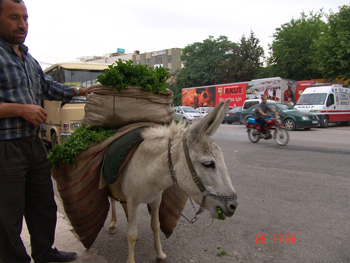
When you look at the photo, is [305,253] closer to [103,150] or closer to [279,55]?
[103,150]

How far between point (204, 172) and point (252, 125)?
950 cm

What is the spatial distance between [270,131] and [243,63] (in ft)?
93.9

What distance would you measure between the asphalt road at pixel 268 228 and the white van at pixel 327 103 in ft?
38.7

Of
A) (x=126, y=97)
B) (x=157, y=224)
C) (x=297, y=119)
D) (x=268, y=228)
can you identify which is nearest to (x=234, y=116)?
(x=297, y=119)

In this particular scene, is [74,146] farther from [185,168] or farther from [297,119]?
[297,119]

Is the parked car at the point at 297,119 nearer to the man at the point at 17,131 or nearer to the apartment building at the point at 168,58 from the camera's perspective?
the man at the point at 17,131

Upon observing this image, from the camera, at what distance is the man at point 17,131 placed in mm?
2075

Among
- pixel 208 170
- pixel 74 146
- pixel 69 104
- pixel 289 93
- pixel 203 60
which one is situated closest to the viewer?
pixel 208 170

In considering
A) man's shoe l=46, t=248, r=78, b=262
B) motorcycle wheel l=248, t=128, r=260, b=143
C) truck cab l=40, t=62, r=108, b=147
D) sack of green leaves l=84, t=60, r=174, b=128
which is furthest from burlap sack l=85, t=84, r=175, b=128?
motorcycle wheel l=248, t=128, r=260, b=143

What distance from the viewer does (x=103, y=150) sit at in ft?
8.66

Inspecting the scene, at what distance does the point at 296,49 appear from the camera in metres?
30.8
